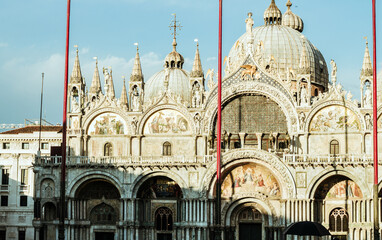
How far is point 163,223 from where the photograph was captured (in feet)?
225

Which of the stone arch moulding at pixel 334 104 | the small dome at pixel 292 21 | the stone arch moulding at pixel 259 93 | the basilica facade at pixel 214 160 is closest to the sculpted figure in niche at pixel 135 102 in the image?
the basilica facade at pixel 214 160

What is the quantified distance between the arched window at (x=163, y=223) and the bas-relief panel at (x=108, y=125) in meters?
7.85

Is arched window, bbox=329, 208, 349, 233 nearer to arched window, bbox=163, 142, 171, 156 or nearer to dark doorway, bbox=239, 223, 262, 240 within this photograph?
dark doorway, bbox=239, 223, 262, 240

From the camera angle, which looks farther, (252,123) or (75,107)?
(75,107)

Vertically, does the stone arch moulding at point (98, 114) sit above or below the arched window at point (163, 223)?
above

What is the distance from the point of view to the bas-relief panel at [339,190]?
64.8 meters

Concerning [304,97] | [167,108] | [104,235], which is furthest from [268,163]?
[104,235]

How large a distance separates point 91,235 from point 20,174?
66.6ft

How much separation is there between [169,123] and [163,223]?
869 centimetres

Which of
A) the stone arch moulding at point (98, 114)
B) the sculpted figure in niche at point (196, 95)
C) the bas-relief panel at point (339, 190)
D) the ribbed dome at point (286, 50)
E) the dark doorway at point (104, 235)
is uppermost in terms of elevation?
the ribbed dome at point (286, 50)

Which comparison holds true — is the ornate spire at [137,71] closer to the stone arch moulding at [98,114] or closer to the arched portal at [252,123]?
the stone arch moulding at [98,114]

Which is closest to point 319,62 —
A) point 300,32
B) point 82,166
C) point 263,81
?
point 300,32

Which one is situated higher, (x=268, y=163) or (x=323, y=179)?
(x=268, y=163)

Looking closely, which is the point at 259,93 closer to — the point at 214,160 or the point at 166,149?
the point at 214,160
